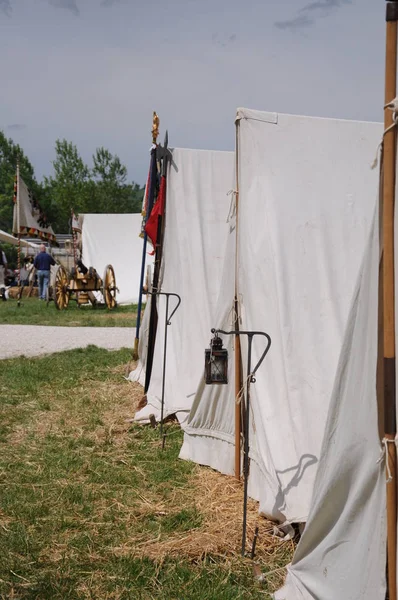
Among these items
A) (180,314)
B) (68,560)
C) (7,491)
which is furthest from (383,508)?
(180,314)

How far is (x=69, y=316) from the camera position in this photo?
1365 cm

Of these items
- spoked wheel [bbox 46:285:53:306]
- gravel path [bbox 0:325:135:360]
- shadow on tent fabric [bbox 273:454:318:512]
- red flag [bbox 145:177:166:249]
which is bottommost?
shadow on tent fabric [bbox 273:454:318:512]

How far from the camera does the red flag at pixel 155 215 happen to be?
5715 millimetres

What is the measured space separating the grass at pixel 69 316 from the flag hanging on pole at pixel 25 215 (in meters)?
1.91

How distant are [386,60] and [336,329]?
1.73 m

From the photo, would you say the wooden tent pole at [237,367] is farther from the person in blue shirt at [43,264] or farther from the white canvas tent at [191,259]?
the person in blue shirt at [43,264]

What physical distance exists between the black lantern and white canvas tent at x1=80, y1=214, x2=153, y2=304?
49.4 ft

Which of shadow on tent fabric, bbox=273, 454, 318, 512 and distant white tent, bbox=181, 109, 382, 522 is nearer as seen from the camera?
shadow on tent fabric, bbox=273, 454, 318, 512

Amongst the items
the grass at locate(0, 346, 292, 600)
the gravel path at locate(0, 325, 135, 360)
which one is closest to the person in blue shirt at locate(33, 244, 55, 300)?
the gravel path at locate(0, 325, 135, 360)

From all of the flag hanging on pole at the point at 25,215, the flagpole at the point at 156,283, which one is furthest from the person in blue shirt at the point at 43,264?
the flagpole at the point at 156,283

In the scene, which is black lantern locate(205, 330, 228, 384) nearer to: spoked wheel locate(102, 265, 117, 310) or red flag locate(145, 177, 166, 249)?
red flag locate(145, 177, 166, 249)

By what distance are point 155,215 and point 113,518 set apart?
9.99 feet

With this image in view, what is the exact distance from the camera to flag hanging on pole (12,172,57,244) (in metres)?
15.4

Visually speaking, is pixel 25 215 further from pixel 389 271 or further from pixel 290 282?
pixel 389 271
